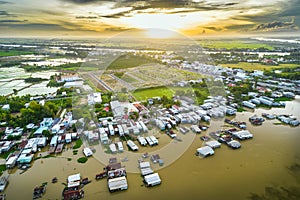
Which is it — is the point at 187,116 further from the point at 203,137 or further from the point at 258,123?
the point at 258,123

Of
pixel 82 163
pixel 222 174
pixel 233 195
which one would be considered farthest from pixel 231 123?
pixel 82 163

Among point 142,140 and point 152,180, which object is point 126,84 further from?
point 152,180

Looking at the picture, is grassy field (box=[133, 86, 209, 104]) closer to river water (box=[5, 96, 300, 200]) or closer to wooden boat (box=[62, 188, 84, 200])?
river water (box=[5, 96, 300, 200])

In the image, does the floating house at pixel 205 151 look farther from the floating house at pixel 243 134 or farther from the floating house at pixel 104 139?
the floating house at pixel 104 139

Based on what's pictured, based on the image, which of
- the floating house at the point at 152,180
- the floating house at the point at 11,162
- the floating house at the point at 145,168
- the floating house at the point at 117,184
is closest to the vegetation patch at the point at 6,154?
the floating house at the point at 11,162

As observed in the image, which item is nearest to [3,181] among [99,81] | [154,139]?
[154,139]

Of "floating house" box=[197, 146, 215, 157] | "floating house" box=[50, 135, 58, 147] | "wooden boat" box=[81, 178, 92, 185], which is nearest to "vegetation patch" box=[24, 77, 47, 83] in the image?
"floating house" box=[50, 135, 58, 147]
